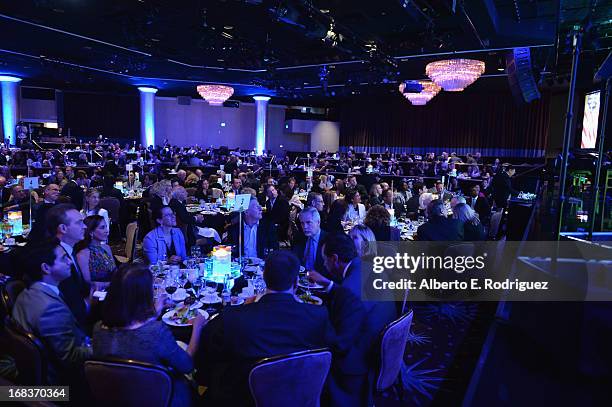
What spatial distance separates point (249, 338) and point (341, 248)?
104cm

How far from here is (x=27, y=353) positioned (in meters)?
1.99

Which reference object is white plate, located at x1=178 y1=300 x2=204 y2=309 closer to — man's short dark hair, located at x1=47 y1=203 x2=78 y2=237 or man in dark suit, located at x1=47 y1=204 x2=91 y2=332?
man in dark suit, located at x1=47 y1=204 x2=91 y2=332

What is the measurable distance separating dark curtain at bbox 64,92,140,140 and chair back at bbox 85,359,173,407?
2224 centimetres

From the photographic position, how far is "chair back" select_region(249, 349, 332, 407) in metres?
1.86

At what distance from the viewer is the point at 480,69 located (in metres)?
9.64

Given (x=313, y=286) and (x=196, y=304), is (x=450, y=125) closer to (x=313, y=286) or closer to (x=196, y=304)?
(x=313, y=286)

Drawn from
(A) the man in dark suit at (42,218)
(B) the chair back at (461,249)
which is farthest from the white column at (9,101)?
(B) the chair back at (461,249)

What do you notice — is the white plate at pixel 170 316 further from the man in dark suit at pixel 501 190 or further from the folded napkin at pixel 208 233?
the man in dark suit at pixel 501 190

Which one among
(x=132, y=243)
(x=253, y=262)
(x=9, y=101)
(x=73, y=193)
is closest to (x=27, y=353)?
(x=253, y=262)

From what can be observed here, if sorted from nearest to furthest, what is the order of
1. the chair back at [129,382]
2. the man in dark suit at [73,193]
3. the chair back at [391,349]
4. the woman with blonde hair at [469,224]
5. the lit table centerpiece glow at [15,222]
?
the chair back at [129,382] < the chair back at [391,349] < the lit table centerpiece glow at [15,222] < the woman with blonde hair at [469,224] < the man in dark suit at [73,193]

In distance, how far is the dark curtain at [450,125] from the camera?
57.9 feet

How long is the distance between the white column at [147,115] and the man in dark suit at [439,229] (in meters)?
16.9

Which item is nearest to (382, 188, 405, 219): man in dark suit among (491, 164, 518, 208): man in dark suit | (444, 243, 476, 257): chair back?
(444, 243, 476, 257): chair back

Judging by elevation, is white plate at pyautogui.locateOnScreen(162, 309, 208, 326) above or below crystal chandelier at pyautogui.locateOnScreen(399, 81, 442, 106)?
below
